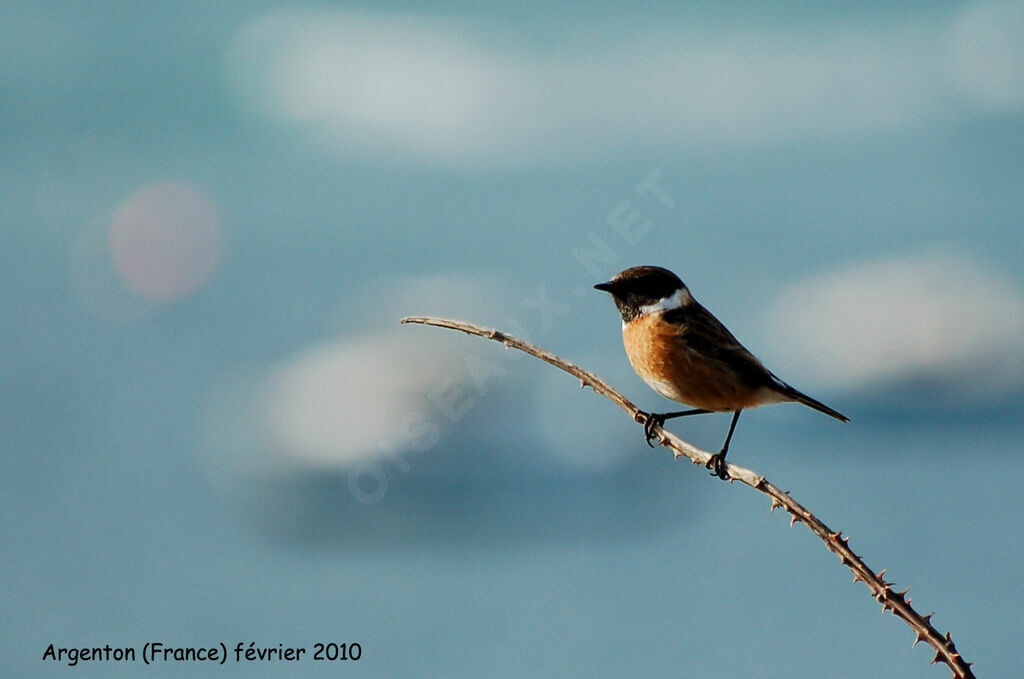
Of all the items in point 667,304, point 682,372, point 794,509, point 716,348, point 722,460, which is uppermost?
point 667,304

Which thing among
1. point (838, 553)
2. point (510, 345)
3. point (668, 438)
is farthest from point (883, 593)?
point (510, 345)

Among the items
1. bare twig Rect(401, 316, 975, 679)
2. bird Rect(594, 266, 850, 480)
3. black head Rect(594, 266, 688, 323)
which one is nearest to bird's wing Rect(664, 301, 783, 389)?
bird Rect(594, 266, 850, 480)

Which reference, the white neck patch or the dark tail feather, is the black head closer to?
the white neck patch

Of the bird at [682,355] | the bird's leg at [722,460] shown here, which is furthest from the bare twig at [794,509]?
the bird at [682,355]

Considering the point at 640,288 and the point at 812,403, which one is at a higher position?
the point at 640,288

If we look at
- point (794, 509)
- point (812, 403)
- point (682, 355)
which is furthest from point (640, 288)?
point (794, 509)

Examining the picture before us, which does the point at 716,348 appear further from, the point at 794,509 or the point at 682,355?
the point at 794,509

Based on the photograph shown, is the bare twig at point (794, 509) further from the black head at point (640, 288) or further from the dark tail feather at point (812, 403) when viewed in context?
the black head at point (640, 288)
